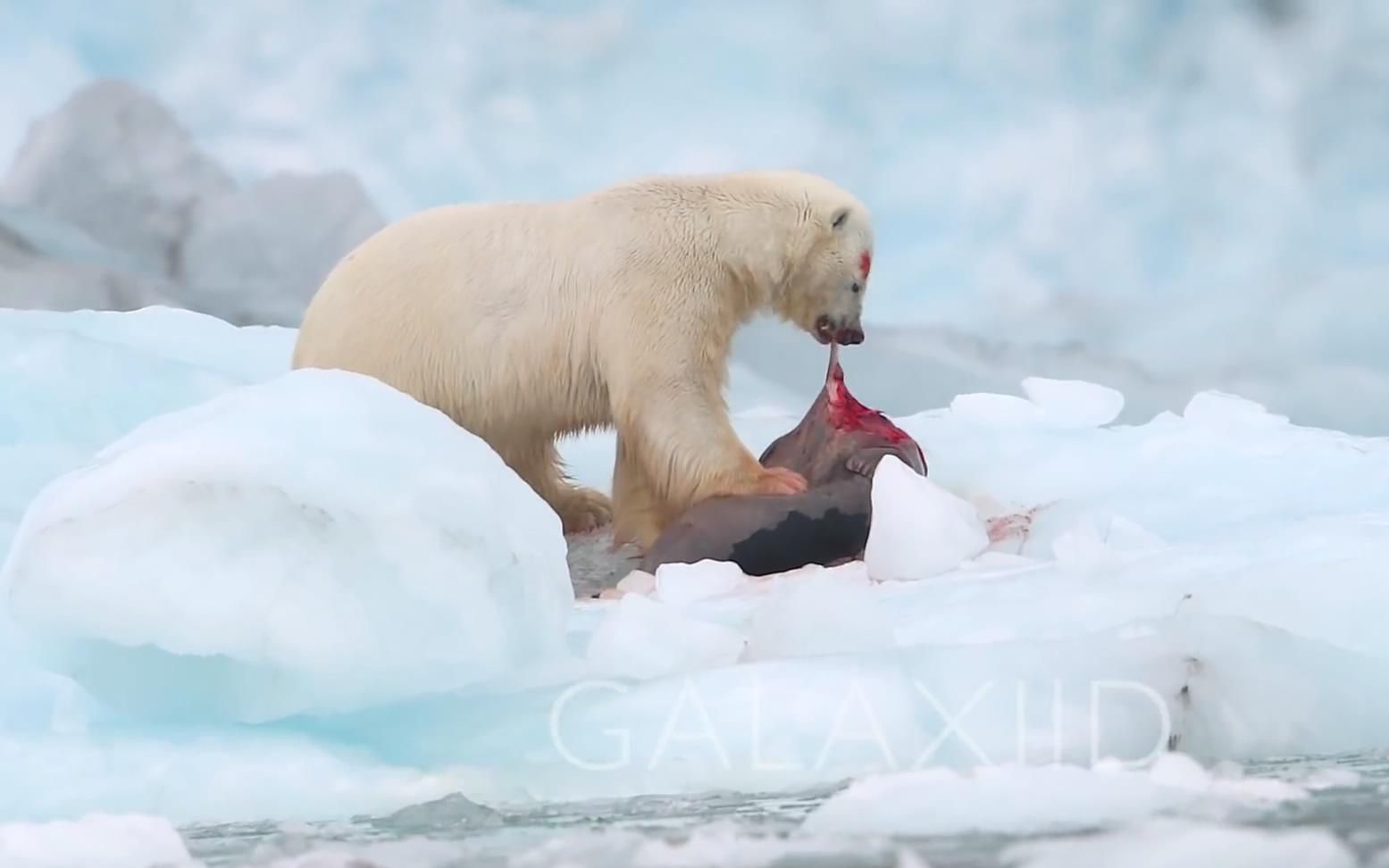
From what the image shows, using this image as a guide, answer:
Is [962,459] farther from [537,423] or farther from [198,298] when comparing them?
[198,298]

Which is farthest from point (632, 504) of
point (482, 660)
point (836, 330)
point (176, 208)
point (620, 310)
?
point (176, 208)

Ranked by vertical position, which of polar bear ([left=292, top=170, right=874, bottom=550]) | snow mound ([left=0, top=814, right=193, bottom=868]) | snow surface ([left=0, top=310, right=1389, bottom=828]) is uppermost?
polar bear ([left=292, top=170, right=874, bottom=550])

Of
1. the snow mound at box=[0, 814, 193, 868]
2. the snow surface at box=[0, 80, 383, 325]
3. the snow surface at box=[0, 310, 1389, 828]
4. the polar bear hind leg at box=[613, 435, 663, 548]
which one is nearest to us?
the snow mound at box=[0, 814, 193, 868]

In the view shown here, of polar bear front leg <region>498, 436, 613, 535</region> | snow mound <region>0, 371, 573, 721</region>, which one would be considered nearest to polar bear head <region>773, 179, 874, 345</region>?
polar bear front leg <region>498, 436, 613, 535</region>

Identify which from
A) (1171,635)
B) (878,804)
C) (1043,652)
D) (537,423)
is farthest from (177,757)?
(537,423)

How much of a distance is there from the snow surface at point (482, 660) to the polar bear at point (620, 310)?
1.23m

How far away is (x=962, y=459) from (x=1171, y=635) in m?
2.28

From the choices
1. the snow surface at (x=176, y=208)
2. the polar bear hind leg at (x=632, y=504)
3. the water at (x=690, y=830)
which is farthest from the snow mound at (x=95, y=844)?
the snow surface at (x=176, y=208)

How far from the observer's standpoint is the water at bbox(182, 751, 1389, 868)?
114 cm

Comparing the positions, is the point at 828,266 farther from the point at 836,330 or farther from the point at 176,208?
the point at 176,208

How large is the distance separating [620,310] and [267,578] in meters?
1.69

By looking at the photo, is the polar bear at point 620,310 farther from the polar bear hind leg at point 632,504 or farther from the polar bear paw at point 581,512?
the polar bear paw at point 581,512

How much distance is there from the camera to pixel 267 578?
1658mm

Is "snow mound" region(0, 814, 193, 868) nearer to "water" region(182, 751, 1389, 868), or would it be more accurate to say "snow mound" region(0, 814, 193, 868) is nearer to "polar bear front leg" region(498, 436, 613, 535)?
"water" region(182, 751, 1389, 868)
